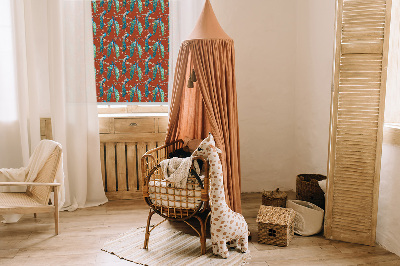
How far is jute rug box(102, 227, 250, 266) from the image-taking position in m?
2.55

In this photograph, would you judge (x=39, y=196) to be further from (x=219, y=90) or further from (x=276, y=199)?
(x=276, y=199)

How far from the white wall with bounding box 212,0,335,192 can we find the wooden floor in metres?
0.92

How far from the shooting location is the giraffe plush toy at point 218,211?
2516 millimetres

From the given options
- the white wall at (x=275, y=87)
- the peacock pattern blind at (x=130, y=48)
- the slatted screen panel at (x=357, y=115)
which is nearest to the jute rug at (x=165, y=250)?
the slatted screen panel at (x=357, y=115)

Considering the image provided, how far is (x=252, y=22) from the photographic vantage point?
13.1 ft

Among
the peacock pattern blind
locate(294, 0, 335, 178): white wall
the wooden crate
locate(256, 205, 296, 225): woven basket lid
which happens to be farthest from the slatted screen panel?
the peacock pattern blind

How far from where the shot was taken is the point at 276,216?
290 centimetres

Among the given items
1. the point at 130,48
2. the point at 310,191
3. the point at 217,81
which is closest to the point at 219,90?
the point at 217,81

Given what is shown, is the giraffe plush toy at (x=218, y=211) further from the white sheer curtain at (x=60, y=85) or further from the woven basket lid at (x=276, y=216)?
the white sheer curtain at (x=60, y=85)

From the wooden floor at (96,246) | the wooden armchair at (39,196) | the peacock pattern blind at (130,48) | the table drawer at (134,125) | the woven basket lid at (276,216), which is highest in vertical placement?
the peacock pattern blind at (130,48)

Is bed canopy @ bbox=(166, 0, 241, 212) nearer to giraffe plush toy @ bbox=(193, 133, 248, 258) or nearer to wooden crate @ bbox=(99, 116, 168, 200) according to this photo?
giraffe plush toy @ bbox=(193, 133, 248, 258)

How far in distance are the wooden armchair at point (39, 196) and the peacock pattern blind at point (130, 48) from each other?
1.23 m

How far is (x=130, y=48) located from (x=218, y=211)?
2300 mm

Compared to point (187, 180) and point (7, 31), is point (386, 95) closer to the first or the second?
point (187, 180)
